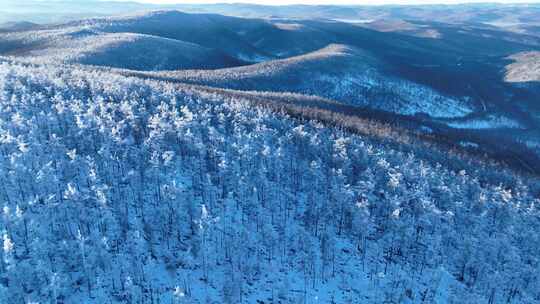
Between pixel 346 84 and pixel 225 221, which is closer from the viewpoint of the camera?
pixel 225 221

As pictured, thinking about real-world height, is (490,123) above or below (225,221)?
below

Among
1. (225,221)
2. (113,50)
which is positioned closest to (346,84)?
(113,50)

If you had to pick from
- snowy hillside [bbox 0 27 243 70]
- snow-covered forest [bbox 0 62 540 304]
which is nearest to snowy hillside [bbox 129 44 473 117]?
snowy hillside [bbox 0 27 243 70]

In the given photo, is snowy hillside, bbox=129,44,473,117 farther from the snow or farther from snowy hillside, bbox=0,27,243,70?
snowy hillside, bbox=0,27,243,70

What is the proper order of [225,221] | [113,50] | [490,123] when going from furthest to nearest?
[113,50] < [490,123] < [225,221]

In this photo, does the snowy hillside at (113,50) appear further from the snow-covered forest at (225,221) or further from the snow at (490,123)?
the snow-covered forest at (225,221)

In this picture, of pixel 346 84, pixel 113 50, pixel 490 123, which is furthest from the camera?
pixel 346 84

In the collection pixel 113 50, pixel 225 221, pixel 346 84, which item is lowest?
pixel 346 84

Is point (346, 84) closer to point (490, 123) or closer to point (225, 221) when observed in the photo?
point (490, 123)

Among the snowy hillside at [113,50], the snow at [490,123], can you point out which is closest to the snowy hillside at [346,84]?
the snow at [490,123]
